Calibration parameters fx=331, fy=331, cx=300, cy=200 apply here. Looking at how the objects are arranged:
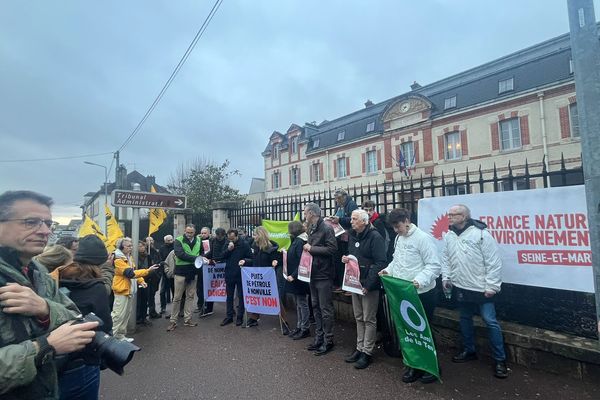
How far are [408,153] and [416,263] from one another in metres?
24.1

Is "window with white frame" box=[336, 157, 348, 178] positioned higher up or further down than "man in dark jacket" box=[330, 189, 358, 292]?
higher up

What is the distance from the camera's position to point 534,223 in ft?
13.6

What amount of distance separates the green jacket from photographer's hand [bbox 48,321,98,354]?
0.08 metres

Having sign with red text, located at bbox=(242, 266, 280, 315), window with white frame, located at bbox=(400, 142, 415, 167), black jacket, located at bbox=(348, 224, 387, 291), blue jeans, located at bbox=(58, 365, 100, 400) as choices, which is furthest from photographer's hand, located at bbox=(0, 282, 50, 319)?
window with white frame, located at bbox=(400, 142, 415, 167)

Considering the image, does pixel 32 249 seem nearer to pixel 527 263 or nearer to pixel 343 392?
pixel 343 392

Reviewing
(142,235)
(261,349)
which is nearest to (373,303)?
(261,349)

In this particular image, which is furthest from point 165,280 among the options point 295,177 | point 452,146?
point 295,177

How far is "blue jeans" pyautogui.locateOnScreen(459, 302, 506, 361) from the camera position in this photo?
3742 millimetres

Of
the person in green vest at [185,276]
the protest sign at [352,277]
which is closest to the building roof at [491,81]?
the protest sign at [352,277]

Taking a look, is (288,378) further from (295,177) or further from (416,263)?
(295,177)

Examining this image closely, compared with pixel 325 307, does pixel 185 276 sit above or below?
above

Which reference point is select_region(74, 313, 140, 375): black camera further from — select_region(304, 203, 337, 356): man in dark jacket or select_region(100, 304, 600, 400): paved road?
select_region(304, 203, 337, 356): man in dark jacket

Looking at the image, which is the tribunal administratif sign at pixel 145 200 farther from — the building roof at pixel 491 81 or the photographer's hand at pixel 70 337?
the building roof at pixel 491 81

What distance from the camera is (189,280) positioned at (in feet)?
21.5
